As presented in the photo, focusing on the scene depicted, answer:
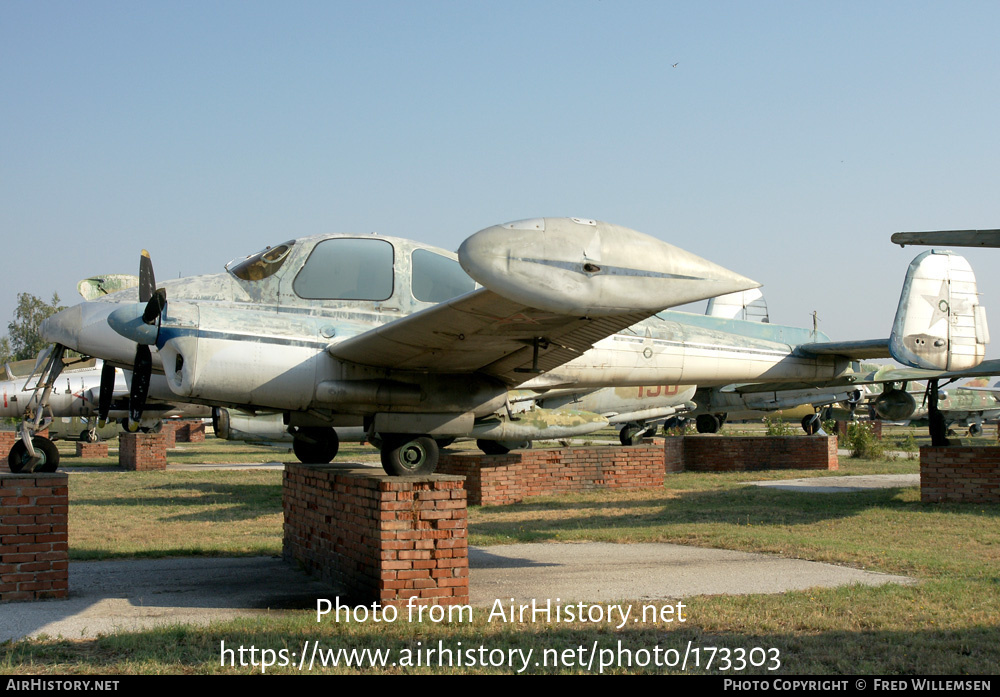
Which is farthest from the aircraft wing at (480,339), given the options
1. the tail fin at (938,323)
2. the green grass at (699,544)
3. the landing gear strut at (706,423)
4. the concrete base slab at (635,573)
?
the landing gear strut at (706,423)

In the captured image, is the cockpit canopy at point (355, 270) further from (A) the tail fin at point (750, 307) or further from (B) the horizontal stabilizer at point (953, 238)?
(A) the tail fin at point (750, 307)

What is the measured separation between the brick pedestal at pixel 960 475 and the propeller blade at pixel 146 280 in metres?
11.2

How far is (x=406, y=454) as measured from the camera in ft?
29.2

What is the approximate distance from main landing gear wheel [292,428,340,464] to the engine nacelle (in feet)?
35.2

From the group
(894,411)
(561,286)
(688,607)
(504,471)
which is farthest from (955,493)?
(561,286)

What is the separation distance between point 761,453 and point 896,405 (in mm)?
5906

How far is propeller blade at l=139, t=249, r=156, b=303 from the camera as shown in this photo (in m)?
8.38

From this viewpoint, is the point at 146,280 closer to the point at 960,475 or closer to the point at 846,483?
the point at 960,475

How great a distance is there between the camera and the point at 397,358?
8.06 metres

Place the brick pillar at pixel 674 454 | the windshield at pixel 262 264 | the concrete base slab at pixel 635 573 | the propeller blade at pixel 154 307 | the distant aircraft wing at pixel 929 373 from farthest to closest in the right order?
the brick pillar at pixel 674 454, the distant aircraft wing at pixel 929 373, the windshield at pixel 262 264, the propeller blade at pixel 154 307, the concrete base slab at pixel 635 573

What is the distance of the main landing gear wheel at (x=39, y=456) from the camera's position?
8.92m

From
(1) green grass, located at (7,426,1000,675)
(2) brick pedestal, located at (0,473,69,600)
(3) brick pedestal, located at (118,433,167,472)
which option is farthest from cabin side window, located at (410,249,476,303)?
(3) brick pedestal, located at (118,433,167,472)

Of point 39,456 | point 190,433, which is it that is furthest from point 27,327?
point 39,456
